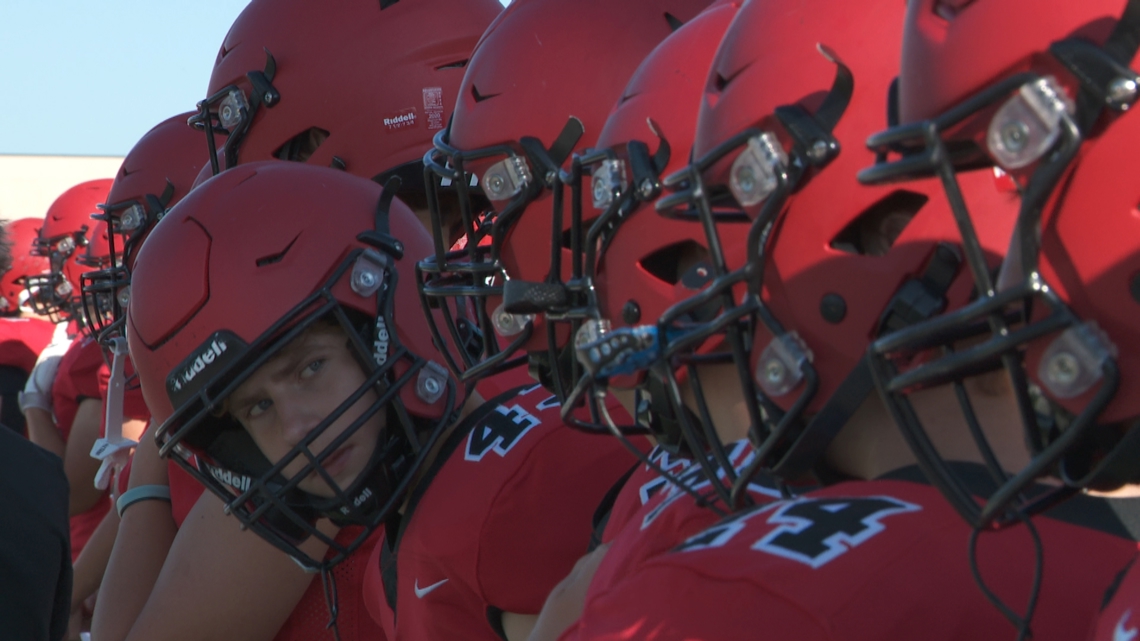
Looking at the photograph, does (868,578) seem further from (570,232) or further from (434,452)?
(434,452)

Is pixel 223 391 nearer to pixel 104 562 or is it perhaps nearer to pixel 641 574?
pixel 641 574

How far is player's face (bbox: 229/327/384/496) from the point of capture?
233cm

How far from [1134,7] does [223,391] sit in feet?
5.64

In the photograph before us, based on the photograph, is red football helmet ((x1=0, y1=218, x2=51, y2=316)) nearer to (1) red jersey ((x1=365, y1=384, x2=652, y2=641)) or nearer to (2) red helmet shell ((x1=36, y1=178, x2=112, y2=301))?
(2) red helmet shell ((x1=36, y1=178, x2=112, y2=301))

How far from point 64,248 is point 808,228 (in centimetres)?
620

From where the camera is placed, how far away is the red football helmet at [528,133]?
91.2 inches

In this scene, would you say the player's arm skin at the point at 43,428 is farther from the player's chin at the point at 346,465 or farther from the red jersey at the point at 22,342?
the player's chin at the point at 346,465

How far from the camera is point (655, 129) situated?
1934 millimetres

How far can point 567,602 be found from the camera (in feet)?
6.23

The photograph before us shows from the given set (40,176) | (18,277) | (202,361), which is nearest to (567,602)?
(202,361)

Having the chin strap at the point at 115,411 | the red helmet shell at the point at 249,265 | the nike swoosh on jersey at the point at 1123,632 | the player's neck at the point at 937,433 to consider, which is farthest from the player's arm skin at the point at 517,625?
A: the chin strap at the point at 115,411

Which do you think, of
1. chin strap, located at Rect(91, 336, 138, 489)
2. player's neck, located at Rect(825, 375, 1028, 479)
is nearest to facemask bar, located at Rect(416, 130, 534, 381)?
player's neck, located at Rect(825, 375, 1028, 479)

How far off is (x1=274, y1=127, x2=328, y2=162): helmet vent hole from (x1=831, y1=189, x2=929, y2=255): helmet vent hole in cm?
197

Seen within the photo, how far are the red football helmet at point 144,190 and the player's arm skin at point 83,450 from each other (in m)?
1.38
